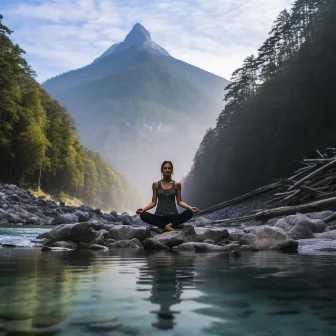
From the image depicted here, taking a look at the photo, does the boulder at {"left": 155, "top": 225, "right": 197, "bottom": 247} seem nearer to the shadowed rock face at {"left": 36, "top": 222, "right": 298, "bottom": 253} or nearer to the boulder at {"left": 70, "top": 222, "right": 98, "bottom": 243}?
the shadowed rock face at {"left": 36, "top": 222, "right": 298, "bottom": 253}

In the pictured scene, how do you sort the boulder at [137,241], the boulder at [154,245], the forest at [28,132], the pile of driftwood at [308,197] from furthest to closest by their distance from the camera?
the forest at [28,132]
the pile of driftwood at [308,197]
the boulder at [137,241]
the boulder at [154,245]

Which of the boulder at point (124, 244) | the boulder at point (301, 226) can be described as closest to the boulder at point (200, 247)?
the boulder at point (124, 244)

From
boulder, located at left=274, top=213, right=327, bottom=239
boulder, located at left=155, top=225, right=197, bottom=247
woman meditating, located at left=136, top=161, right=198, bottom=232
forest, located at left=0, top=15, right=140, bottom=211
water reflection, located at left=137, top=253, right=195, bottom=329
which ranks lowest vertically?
water reflection, located at left=137, top=253, right=195, bottom=329

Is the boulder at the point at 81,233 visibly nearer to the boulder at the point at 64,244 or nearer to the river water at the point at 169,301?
the boulder at the point at 64,244

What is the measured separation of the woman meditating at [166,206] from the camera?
341 inches

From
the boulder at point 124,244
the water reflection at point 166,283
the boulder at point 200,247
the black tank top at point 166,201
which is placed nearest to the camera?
A: the water reflection at point 166,283

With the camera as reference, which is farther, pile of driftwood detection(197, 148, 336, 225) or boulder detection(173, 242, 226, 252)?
pile of driftwood detection(197, 148, 336, 225)

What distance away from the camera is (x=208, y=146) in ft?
241

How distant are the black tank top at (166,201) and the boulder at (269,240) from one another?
1568mm

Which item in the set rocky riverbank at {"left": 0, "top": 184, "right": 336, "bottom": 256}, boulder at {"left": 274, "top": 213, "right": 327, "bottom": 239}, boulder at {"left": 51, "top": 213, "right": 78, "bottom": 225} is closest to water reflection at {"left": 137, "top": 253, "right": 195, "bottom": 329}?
rocky riverbank at {"left": 0, "top": 184, "right": 336, "bottom": 256}

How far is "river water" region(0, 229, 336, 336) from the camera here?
6.72 feet

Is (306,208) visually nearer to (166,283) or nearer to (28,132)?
(166,283)

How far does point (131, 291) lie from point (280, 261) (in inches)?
109

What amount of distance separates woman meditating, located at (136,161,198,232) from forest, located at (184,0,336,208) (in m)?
13.4
